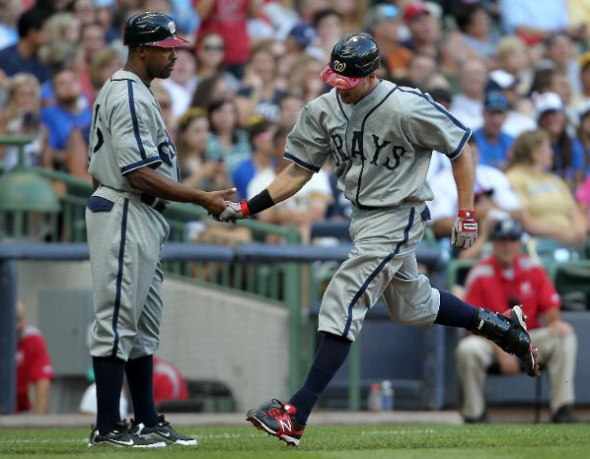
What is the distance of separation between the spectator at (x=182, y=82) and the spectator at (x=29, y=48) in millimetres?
1124

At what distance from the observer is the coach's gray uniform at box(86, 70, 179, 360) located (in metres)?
6.70

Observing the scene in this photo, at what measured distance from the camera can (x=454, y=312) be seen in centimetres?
720

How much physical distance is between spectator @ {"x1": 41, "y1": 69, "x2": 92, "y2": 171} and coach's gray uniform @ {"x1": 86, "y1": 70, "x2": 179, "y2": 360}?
489cm

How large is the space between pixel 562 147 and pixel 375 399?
3.87 meters

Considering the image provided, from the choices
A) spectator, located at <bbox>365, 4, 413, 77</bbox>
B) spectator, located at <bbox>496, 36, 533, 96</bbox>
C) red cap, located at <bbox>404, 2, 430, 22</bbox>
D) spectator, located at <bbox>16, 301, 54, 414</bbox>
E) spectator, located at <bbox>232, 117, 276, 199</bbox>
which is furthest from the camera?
red cap, located at <bbox>404, 2, 430, 22</bbox>

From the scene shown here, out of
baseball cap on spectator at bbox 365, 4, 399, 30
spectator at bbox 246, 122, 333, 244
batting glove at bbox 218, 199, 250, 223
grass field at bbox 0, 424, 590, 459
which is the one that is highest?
baseball cap on spectator at bbox 365, 4, 399, 30

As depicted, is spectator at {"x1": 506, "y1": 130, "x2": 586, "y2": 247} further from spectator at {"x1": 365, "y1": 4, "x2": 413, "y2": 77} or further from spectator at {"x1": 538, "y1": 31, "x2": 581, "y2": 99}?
spectator at {"x1": 538, "y1": 31, "x2": 581, "y2": 99}

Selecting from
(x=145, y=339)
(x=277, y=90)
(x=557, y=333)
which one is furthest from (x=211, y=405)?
(x=277, y=90)

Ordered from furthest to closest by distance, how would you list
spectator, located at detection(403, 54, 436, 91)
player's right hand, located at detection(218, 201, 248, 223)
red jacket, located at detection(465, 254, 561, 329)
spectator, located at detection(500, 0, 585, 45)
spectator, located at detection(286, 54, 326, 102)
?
spectator, located at detection(500, 0, 585, 45) < spectator, located at detection(403, 54, 436, 91) < spectator, located at detection(286, 54, 326, 102) < red jacket, located at detection(465, 254, 561, 329) < player's right hand, located at detection(218, 201, 248, 223)

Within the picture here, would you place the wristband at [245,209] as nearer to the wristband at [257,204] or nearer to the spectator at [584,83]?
the wristband at [257,204]

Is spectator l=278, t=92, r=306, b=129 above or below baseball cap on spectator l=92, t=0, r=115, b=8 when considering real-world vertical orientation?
below

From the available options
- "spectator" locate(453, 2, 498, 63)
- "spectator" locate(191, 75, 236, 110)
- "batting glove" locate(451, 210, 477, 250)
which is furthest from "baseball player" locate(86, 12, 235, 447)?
"spectator" locate(453, 2, 498, 63)

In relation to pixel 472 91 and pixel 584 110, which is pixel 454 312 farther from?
pixel 584 110

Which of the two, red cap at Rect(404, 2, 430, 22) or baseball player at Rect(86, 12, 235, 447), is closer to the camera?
baseball player at Rect(86, 12, 235, 447)
